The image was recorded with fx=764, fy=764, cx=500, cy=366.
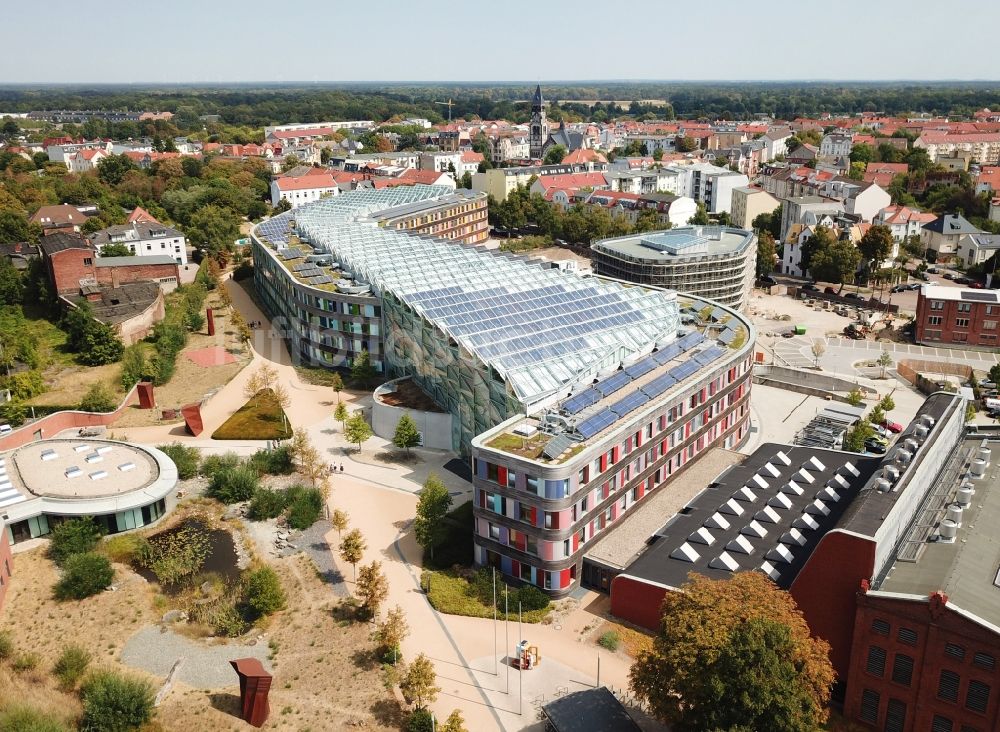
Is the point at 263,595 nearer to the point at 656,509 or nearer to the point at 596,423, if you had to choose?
the point at 596,423

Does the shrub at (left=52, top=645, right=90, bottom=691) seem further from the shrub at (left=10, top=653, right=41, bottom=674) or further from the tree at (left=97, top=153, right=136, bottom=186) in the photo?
the tree at (left=97, top=153, right=136, bottom=186)

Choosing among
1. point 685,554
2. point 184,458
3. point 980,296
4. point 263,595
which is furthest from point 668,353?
point 980,296

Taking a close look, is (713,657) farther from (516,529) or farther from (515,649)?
(516,529)

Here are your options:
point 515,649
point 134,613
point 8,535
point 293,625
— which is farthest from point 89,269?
point 515,649

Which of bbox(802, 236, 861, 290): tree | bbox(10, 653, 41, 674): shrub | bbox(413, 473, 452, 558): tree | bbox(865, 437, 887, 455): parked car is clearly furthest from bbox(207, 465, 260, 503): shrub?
bbox(802, 236, 861, 290): tree

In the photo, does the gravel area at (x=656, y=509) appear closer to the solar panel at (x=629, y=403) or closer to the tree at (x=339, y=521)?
the solar panel at (x=629, y=403)
